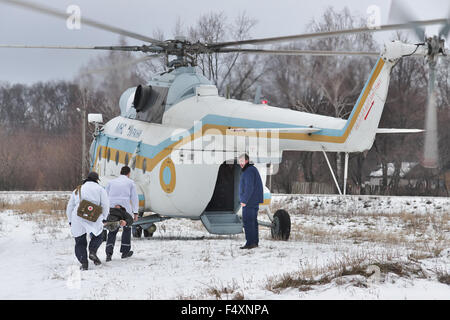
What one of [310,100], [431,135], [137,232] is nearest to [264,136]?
[431,135]

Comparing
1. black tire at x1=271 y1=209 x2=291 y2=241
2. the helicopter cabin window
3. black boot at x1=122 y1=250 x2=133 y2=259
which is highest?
the helicopter cabin window

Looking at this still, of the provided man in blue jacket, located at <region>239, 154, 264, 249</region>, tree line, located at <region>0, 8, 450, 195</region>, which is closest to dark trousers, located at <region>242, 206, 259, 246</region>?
man in blue jacket, located at <region>239, 154, 264, 249</region>

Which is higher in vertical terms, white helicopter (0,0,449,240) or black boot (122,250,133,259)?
white helicopter (0,0,449,240)

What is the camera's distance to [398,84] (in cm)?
2939

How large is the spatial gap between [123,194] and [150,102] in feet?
10.4

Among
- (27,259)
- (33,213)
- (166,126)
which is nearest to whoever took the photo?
(27,259)

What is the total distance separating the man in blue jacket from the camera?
9.82 metres

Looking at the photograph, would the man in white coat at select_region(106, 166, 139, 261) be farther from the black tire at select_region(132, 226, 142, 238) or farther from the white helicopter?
the black tire at select_region(132, 226, 142, 238)

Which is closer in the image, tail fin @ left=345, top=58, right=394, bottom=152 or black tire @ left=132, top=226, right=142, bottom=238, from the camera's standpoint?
tail fin @ left=345, top=58, right=394, bottom=152

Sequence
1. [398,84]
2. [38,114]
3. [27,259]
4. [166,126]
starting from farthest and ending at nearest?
[38,114] → [398,84] → [166,126] → [27,259]

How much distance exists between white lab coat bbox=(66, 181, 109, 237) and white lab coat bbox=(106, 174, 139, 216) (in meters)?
0.92
